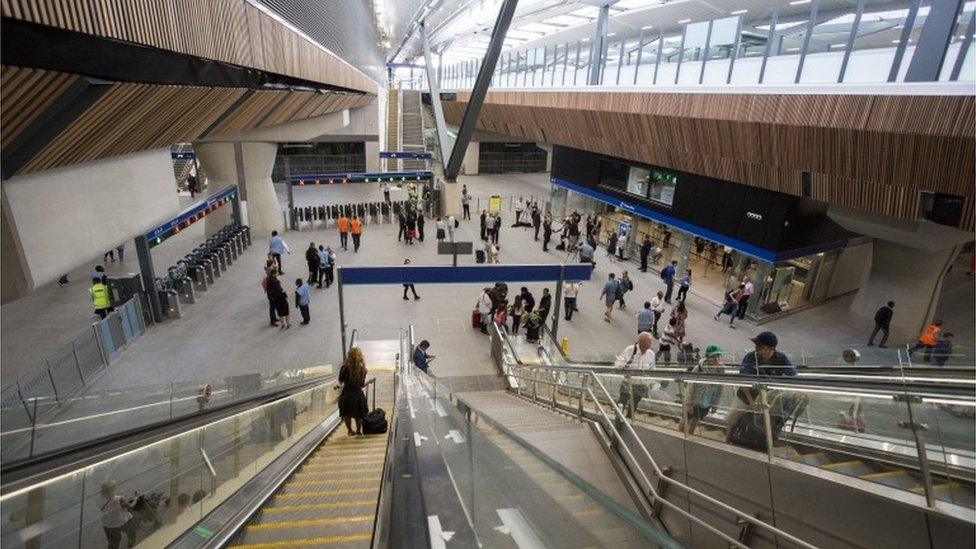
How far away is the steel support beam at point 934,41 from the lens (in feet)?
25.0

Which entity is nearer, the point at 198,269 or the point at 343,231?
the point at 198,269

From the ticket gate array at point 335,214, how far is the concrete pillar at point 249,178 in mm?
1162

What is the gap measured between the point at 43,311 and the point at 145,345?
3.58 metres

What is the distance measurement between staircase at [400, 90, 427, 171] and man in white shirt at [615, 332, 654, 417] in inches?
951

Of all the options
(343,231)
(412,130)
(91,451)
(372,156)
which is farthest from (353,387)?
(412,130)

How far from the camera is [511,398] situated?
29.9 feet

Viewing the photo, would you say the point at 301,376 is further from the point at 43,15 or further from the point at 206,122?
the point at 43,15

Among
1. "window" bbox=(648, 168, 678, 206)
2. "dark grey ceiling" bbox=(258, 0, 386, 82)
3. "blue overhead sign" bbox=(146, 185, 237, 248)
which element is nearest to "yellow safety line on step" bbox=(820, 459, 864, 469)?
"dark grey ceiling" bbox=(258, 0, 386, 82)

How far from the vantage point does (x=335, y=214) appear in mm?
20688

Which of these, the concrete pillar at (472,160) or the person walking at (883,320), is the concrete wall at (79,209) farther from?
the concrete pillar at (472,160)

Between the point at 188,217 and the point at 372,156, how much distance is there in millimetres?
21406

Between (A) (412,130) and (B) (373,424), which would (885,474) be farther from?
(A) (412,130)

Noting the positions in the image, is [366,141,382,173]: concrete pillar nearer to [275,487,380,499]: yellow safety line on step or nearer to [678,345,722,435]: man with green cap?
[275,487,380,499]: yellow safety line on step

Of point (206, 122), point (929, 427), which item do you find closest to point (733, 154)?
point (929, 427)
